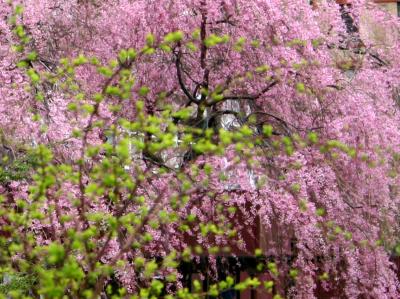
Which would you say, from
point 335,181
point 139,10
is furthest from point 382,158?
point 139,10

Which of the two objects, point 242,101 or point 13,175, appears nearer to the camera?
point 13,175

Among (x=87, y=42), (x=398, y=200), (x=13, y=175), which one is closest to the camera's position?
(x=13, y=175)

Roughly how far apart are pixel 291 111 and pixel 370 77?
6.94 ft

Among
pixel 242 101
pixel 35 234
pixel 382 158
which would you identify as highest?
pixel 242 101

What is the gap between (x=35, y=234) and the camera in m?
12.8

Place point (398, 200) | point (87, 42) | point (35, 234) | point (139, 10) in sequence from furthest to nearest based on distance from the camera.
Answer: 1. point (398, 200)
2. point (87, 42)
3. point (139, 10)
4. point (35, 234)

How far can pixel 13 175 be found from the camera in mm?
11781

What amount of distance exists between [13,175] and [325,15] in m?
7.05

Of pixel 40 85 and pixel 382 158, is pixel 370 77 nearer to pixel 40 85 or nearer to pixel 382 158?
pixel 382 158

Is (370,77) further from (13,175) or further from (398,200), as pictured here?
(13,175)

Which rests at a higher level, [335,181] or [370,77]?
Answer: [370,77]

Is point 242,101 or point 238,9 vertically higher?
point 238,9

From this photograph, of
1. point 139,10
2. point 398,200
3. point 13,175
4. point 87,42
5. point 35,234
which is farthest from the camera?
point 398,200

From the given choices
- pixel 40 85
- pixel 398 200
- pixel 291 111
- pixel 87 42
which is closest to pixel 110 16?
pixel 87 42
